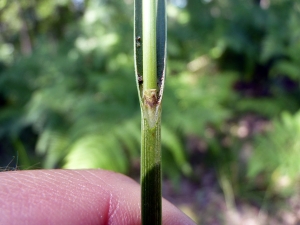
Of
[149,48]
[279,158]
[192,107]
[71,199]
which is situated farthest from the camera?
[192,107]


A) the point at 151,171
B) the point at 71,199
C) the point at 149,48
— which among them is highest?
the point at 149,48

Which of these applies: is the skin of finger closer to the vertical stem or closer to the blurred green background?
the vertical stem

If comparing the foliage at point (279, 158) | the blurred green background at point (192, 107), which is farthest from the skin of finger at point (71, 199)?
the foliage at point (279, 158)

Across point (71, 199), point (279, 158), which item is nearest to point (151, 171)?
point (71, 199)

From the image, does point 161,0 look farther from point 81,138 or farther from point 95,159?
point 81,138

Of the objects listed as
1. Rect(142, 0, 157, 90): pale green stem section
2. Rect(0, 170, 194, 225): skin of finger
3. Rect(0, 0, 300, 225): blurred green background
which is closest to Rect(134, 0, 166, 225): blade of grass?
Rect(142, 0, 157, 90): pale green stem section

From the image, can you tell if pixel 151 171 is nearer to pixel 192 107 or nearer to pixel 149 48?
pixel 149 48
